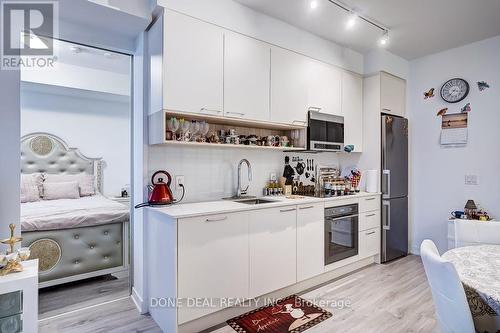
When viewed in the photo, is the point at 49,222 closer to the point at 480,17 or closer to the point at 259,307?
the point at 259,307

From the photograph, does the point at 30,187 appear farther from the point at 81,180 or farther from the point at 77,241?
the point at 77,241

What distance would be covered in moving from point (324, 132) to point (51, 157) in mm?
4318

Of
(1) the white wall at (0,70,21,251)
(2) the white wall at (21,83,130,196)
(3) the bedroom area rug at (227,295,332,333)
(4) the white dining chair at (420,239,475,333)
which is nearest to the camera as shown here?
(4) the white dining chair at (420,239,475,333)

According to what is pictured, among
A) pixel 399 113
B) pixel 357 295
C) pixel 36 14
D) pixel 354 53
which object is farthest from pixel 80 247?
pixel 399 113

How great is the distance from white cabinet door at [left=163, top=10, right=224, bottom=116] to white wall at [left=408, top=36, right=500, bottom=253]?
3.08 metres

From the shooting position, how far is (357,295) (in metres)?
2.62

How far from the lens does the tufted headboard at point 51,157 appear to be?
4223mm

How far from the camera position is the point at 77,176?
4520mm

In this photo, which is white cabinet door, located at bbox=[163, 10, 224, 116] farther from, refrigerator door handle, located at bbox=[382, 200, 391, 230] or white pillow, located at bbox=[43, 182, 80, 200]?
white pillow, located at bbox=[43, 182, 80, 200]

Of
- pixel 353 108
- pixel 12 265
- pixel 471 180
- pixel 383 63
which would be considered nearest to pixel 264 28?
pixel 353 108

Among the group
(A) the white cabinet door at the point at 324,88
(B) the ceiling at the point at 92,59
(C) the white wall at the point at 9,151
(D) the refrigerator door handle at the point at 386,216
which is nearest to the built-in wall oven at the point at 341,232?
(D) the refrigerator door handle at the point at 386,216

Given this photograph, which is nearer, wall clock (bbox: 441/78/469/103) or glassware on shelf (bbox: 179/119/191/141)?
glassware on shelf (bbox: 179/119/191/141)

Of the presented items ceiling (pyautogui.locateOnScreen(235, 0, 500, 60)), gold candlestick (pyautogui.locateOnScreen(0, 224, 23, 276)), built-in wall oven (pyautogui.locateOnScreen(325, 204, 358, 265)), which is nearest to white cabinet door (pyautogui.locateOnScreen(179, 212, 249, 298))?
gold candlestick (pyautogui.locateOnScreen(0, 224, 23, 276))

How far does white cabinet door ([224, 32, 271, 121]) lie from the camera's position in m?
2.42
